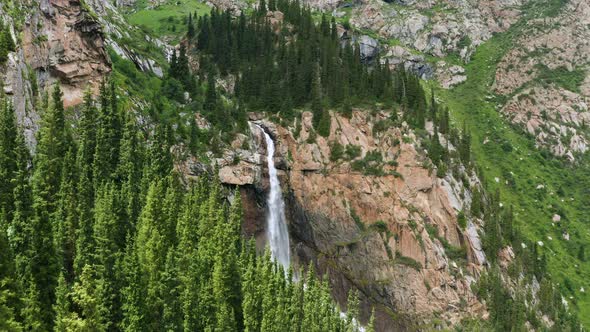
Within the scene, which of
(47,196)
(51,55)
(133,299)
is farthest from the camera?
(51,55)

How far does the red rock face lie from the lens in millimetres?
100438

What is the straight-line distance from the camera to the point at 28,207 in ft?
219

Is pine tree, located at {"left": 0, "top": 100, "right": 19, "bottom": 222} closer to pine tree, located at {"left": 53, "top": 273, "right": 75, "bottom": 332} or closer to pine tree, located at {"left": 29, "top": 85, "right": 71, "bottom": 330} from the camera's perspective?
pine tree, located at {"left": 29, "top": 85, "right": 71, "bottom": 330}

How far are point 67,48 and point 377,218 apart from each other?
249 ft

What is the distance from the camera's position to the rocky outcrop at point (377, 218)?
113938 mm

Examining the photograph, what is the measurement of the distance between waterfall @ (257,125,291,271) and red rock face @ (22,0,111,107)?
142ft

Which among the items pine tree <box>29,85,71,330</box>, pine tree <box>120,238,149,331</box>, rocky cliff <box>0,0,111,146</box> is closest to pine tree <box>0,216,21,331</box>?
pine tree <box>29,85,71,330</box>

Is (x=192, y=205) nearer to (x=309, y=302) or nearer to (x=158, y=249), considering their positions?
(x=158, y=249)

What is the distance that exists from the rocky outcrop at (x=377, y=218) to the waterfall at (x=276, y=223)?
2.04 m

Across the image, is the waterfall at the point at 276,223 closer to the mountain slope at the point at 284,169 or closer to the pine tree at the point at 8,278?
the mountain slope at the point at 284,169

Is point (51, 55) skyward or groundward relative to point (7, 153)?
skyward

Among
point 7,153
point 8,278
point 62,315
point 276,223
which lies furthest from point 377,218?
point 8,278

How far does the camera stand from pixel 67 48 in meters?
108

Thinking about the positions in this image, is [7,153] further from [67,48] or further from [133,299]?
[133,299]
